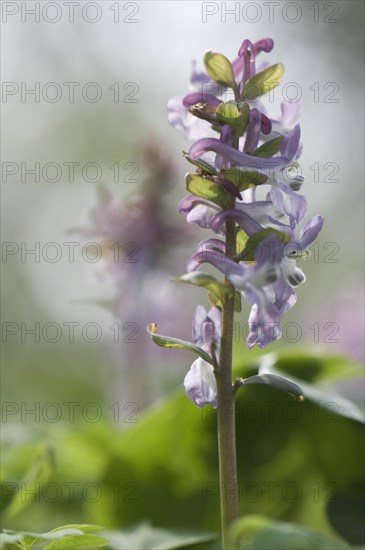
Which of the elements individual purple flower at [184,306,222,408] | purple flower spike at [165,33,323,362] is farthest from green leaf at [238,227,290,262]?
individual purple flower at [184,306,222,408]

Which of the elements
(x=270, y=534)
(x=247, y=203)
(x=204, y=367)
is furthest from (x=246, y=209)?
(x=270, y=534)

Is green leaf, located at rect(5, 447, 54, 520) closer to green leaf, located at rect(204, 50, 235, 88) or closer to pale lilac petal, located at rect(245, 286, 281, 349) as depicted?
pale lilac petal, located at rect(245, 286, 281, 349)

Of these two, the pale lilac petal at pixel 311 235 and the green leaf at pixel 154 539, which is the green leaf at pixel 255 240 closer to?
the pale lilac petal at pixel 311 235

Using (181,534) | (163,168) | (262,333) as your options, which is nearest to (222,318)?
(262,333)

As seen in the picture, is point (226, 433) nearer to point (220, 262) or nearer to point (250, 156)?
point (220, 262)

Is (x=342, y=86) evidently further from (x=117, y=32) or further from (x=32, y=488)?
(x=32, y=488)

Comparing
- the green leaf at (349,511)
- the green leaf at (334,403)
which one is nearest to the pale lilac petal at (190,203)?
the green leaf at (334,403)

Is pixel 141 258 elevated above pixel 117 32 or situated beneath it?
situated beneath
